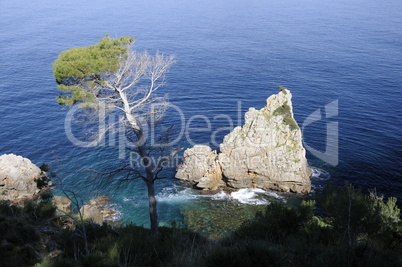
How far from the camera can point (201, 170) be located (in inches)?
1380

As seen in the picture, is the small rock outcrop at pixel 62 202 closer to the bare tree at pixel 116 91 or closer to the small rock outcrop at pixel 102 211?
the small rock outcrop at pixel 102 211

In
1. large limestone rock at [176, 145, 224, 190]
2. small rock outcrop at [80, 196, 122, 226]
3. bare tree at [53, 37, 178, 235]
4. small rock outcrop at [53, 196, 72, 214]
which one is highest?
bare tree at [53, 37, 178, 235]

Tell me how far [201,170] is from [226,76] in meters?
30.6

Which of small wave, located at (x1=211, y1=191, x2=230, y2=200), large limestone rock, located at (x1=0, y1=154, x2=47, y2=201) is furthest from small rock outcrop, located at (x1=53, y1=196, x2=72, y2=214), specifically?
small wave, located at (x1=211, y1=191, x2=230, y2=200)

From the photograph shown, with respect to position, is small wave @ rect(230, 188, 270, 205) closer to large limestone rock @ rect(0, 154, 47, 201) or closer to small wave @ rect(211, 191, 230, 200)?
small wave @ rect(211, 191, 230, 200)

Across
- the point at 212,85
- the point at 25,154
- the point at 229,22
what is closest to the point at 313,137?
the point at 212,85

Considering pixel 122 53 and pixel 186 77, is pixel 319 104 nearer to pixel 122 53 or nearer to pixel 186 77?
pixel 186 77

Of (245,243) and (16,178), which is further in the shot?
(16,178)

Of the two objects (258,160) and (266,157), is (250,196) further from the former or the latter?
(266,157)

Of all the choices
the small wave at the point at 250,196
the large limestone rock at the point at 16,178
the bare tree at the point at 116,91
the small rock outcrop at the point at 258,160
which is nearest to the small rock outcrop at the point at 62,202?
the large limestone rock at the point at 16,178

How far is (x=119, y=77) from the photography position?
792 inches

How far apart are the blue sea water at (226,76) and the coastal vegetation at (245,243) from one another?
4.85 m

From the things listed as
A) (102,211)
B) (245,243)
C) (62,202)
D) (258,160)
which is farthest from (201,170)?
(245,243)

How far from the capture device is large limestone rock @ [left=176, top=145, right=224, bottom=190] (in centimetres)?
3448
